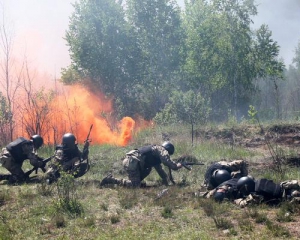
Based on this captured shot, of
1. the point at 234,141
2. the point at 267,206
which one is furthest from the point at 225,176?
the point at 234,141

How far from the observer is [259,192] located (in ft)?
24.0

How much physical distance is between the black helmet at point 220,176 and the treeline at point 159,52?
58.0 ft

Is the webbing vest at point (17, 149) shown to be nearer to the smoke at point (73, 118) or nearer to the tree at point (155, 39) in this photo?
the smoke at point (73, 118)

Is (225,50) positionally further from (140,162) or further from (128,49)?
(140,162)

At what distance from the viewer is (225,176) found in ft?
27.1

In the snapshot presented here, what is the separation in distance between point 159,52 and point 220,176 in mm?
21900

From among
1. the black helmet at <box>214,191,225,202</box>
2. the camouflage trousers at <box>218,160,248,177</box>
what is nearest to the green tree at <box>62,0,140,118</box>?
the camouflage trousers at <box>218,160,248,177</box>

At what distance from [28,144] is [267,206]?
22.2 feet

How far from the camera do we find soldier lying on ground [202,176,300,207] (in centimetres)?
722

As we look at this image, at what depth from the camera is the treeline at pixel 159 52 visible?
26.3m

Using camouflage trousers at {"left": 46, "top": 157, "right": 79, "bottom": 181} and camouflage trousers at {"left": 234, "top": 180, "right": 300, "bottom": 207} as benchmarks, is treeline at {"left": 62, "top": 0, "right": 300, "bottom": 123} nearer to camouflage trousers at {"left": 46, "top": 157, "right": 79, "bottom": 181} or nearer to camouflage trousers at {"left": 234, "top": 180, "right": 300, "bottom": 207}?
camouflage trousers at {"left": 46, "top": 157, "right": 79, "bottom": 181}

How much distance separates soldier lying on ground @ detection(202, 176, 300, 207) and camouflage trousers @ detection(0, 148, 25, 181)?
228 inches

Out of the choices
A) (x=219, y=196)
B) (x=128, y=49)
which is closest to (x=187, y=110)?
(x=128, y=49)

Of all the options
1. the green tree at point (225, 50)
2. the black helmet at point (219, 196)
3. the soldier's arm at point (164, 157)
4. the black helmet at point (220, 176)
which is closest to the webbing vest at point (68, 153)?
the soldier's arm at point (164, 157)
